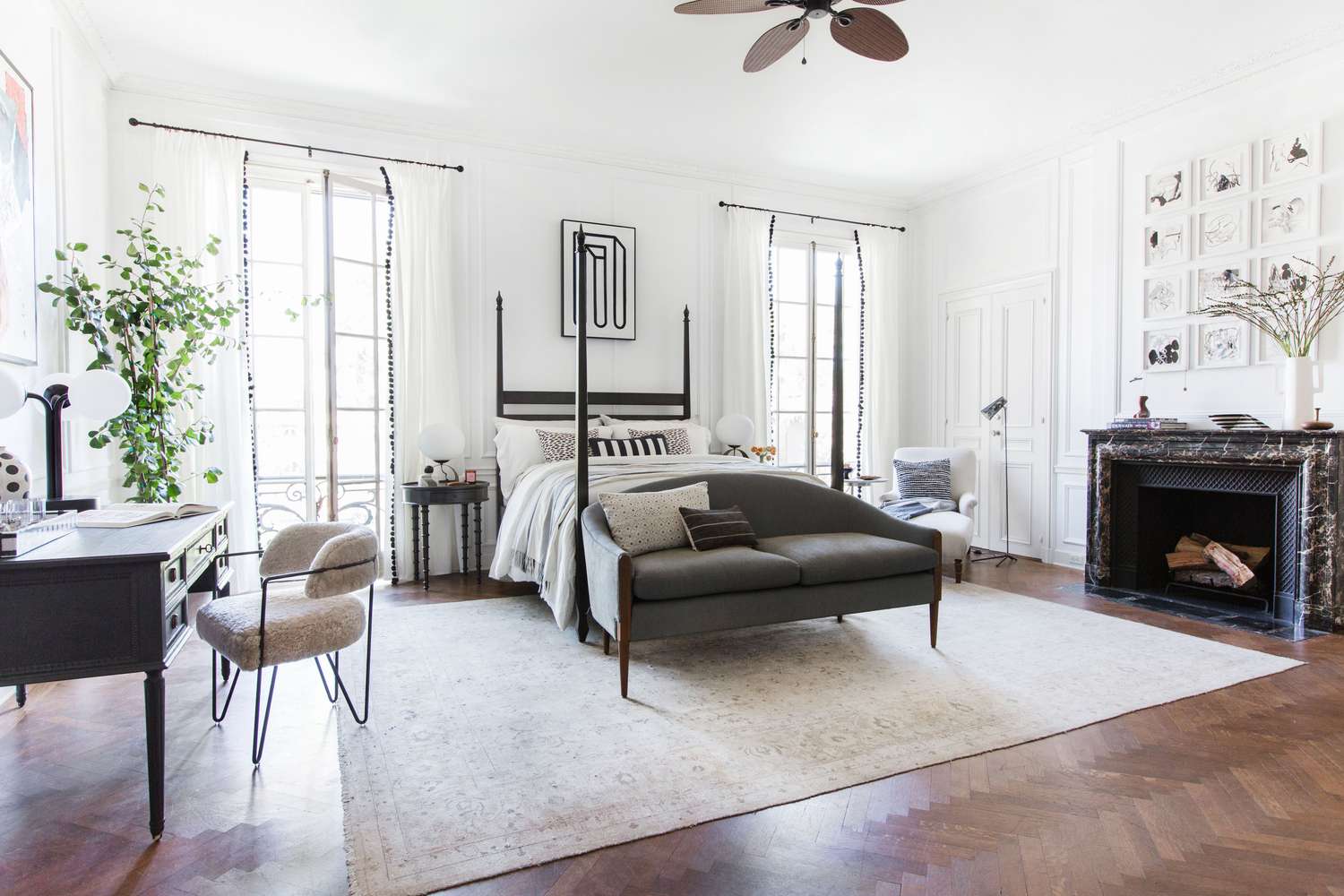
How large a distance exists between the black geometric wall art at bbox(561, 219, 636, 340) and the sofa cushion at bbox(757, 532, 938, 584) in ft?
8.97

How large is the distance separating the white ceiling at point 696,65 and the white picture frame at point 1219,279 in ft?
3.80

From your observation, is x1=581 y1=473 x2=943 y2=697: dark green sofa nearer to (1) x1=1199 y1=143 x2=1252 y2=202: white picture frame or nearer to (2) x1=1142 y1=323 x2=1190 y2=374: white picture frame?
(2) x1=1142 y1=323 x2=1190 y2=374: white picture frame

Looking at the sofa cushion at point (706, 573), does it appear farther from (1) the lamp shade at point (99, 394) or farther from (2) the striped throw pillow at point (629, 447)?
(1) the lamp shade at point (99, 394)

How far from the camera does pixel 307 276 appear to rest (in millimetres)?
5066

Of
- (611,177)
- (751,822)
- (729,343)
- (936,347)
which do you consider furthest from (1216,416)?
(611,177)

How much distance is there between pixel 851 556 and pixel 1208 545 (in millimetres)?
2827

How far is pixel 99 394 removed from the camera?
8.64 ft

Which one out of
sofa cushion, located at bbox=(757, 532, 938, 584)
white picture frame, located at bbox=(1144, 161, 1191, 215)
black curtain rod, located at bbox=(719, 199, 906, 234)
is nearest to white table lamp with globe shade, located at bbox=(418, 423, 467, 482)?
sofa cushion, located at bbox=(757, 532, 938, 584)

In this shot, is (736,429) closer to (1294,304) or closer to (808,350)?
(808,350)

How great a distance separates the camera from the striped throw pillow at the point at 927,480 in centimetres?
573

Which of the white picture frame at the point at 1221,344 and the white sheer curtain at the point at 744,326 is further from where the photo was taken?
the white sheer curtain at the point at 744,326

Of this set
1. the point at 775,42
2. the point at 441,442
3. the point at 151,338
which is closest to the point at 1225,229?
the point at 775,42

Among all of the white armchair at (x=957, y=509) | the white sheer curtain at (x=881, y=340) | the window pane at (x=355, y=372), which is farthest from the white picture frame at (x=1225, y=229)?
the window pane at (x=355, y=372)

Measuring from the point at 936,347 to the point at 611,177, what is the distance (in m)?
3.36
